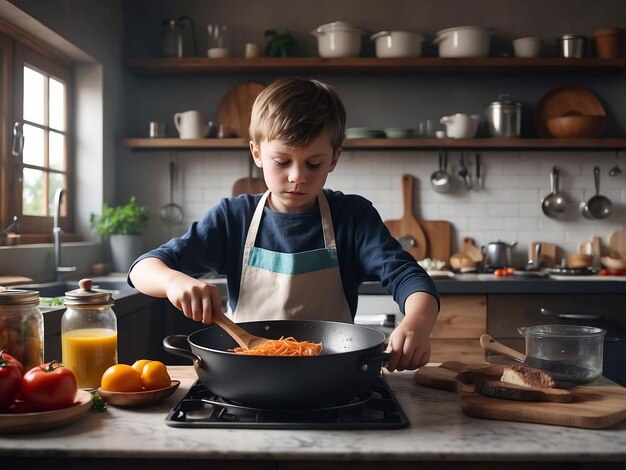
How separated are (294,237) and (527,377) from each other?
29.6 inches

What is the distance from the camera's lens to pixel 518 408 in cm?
110

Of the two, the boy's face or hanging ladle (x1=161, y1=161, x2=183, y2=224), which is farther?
hanging ladle (x1=161, y1=161, x2=183, y2=224)

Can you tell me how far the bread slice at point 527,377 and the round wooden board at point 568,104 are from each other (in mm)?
3077

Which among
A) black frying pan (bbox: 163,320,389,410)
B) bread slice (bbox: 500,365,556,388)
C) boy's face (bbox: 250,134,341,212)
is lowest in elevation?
bread slice (bbox: 500,365,556,388)

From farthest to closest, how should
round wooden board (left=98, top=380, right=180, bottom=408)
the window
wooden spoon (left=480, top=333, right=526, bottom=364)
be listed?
the window, wooden spoon (left=480, top=333, right=526, bottom=364), round wooden board (left=98, top=380, right=180, bottom=408)

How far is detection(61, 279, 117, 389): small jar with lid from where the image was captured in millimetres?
1298

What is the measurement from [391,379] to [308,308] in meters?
0.40

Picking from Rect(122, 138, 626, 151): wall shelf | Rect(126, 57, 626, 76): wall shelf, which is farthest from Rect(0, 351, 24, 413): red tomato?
Rect(126, 57, 626, 76): wall shelf

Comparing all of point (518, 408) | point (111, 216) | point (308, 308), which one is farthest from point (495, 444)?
point (111, 216)

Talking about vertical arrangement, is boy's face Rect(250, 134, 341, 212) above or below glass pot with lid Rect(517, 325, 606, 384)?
above

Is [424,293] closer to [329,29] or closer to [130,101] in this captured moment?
[329,29]

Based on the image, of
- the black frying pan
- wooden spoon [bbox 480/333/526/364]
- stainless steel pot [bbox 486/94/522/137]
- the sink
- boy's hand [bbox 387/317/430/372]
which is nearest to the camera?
the black frying pan

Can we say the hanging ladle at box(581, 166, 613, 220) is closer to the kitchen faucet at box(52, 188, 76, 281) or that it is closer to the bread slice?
the kitchen faucet at box(52, 188, 76, 281)

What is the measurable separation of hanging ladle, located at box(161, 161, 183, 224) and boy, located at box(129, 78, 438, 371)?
234cm
